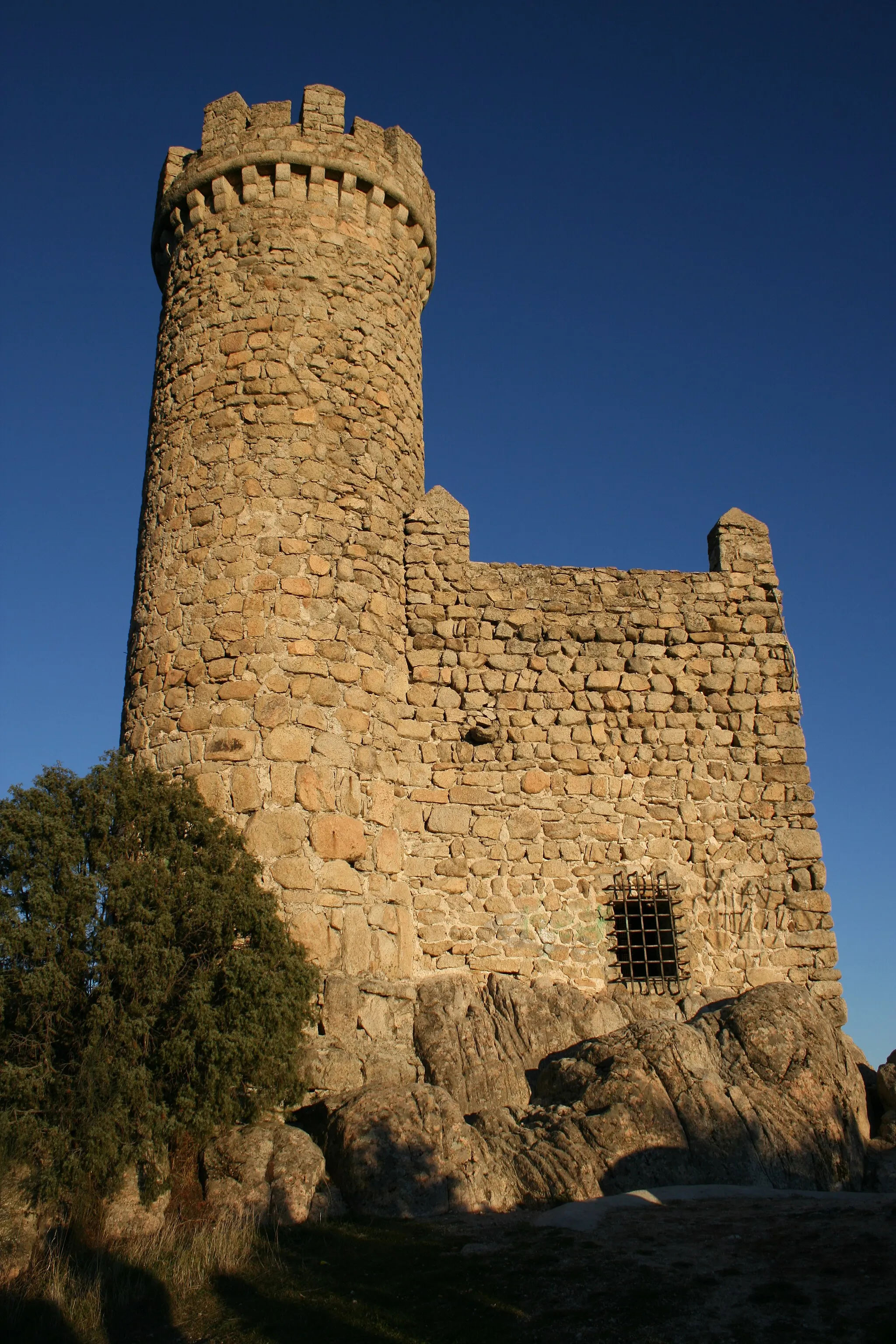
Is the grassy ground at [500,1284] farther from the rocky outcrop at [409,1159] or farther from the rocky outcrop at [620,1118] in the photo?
the rocky outcrop at [620,1118]

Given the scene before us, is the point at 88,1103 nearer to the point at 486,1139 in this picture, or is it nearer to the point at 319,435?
the point at 486,1139

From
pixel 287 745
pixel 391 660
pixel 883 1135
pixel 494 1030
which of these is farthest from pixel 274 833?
pixel 883 1135

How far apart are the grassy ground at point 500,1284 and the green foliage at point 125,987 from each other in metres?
0.79

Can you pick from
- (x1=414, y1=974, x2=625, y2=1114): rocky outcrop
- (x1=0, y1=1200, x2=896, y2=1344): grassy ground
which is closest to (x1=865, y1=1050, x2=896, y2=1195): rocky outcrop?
(x1=0, y1=1200, x2=896, y2=1344): grassy ground

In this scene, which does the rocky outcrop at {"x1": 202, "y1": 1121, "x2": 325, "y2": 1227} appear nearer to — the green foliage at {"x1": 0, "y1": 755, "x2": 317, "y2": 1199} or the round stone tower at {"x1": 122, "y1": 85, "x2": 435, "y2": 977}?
the green foliage at {"x1": 0, "y1": 755, "x2": 317, "y2": 1199}

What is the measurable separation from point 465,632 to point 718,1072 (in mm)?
5175

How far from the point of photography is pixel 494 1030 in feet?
31.5

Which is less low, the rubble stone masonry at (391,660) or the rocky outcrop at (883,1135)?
the rubble stone masonry at (391,660)

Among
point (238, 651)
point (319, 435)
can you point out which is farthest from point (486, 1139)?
point (319, 435)

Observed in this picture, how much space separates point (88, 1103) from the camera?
22.9 ft

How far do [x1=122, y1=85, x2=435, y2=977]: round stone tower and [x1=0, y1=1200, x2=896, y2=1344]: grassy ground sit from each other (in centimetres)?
282

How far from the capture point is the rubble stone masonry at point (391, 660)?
31.8 feet

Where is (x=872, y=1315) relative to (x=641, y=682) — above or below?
below

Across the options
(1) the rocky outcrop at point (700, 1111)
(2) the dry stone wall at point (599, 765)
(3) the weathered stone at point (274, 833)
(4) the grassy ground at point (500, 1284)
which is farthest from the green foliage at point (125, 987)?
(2) the dry stone wall at point (599, 765)
